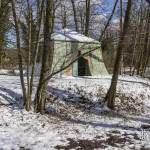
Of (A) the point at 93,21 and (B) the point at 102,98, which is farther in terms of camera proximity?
(A) the point at 93,21

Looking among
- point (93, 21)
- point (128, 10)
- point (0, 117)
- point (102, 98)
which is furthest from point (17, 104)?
point (93, 21)

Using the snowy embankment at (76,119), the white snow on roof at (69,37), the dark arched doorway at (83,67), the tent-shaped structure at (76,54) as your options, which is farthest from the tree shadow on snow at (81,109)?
the dark arched doorway at (83,67)

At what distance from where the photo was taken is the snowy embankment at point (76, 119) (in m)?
11.1

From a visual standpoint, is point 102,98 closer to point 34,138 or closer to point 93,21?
point 34,138

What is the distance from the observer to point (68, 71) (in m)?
22.8

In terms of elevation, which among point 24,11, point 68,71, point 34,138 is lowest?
point 34,138

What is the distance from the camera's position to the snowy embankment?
11.1 m

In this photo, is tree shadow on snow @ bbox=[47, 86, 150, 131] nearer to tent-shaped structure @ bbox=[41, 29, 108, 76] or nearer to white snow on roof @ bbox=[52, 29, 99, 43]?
tent-shaped structure @ bbox=[41, 29, 108, 76]

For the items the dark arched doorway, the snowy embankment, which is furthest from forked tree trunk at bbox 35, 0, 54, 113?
the dark arched doorway

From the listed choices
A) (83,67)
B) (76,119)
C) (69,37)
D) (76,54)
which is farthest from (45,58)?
(83,67)

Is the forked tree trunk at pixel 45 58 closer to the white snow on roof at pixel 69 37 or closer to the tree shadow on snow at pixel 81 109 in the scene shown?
the tree shadow on snow at pixel 81 109

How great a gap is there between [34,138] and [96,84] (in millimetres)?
8498

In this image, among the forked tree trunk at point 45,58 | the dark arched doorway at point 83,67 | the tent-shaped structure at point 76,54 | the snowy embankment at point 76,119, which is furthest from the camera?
the dark arched doorway at point 83,67

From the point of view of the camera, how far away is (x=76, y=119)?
14117mm
